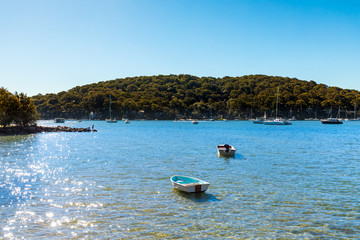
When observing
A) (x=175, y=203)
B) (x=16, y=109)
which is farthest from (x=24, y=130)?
(x=175, y=203)

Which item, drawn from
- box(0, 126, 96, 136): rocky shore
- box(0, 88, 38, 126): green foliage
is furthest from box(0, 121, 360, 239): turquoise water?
box(0, 88, 38, 126): green foliage

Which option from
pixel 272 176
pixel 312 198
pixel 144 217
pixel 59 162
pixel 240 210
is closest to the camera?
pixel 144 217

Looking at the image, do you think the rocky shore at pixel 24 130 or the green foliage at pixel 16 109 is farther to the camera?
the green foliage at pixel 16 109

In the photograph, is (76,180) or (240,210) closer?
(240,210)

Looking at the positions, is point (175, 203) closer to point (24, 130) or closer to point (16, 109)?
point (16, 109)

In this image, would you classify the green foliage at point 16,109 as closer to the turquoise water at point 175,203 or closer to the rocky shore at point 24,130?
the rocky shore at point 24,130

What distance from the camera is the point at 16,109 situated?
89.5 m

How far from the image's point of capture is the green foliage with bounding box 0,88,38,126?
85375 mm

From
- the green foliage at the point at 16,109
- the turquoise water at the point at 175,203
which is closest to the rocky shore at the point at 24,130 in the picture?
the green foliage at the point at 16,109

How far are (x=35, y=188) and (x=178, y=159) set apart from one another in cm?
2005

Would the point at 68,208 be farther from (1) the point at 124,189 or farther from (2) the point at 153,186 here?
(2) the point at 153,186

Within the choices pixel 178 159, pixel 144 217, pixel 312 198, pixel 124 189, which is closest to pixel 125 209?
pixel 144 217

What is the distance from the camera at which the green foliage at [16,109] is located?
85.4 meters

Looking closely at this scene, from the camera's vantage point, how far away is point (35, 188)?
23.3 metres
